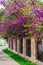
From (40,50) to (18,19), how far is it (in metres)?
2.65

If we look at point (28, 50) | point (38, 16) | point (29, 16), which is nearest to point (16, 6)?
point (29, 16)

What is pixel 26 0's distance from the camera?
55.1 ft

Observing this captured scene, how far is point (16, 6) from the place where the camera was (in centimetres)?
1633

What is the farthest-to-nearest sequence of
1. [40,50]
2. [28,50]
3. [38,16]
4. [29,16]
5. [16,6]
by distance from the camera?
[28,50], [40,50], [16,6], [29,16], [38,16]

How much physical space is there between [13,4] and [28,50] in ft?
19.5

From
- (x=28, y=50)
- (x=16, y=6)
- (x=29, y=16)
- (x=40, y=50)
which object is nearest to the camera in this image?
(x=29, y=16)

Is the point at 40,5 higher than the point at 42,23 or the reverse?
higher

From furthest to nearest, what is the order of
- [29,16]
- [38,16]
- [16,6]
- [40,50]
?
1. [40,50]
2. [16,6]
3. [29,16]
4. [38,16]

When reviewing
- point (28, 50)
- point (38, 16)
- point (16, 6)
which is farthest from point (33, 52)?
point (38, 16)

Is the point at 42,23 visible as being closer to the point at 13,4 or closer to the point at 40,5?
the point at 40,5

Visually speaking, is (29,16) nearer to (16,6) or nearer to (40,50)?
(16,6)

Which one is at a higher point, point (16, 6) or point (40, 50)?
point (16, 6)

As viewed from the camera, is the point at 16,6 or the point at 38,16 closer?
the point at 38,16

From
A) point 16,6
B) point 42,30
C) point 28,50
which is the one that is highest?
point 16,6
